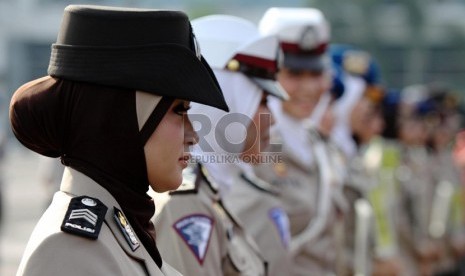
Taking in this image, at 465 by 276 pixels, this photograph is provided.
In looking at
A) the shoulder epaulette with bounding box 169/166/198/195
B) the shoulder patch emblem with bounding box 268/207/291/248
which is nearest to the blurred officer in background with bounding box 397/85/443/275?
the shoulder patch emblem with bounding box 268/207/291/248

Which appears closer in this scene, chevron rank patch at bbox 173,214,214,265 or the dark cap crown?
the dark cap crown

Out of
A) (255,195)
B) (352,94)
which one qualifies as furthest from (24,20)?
(255,195)

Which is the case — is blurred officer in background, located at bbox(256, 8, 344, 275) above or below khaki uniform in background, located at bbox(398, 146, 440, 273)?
above

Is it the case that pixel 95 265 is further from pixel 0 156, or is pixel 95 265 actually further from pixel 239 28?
pixel 0 156

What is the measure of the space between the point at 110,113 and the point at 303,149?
11.7 ft

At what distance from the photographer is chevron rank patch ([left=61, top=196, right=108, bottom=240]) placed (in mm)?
2594

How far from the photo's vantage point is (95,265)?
103 inches

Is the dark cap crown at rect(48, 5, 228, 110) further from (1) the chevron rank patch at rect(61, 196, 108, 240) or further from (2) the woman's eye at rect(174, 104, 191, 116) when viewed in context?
(1) the chevron rank patch at rect(61, 196, 108, 240)

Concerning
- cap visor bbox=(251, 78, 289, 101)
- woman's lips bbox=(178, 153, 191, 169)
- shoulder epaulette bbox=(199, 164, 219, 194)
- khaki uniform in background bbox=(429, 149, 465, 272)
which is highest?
woman's lips bbox=(178, 153, 191, 169)

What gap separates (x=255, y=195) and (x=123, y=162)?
1975 mm

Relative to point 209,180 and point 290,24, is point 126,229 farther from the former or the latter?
point 290,24

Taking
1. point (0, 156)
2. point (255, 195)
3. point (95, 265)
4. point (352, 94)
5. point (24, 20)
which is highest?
point (95, 265)

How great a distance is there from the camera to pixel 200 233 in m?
3.81

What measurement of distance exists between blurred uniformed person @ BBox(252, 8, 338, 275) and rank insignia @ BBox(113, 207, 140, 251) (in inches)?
116
